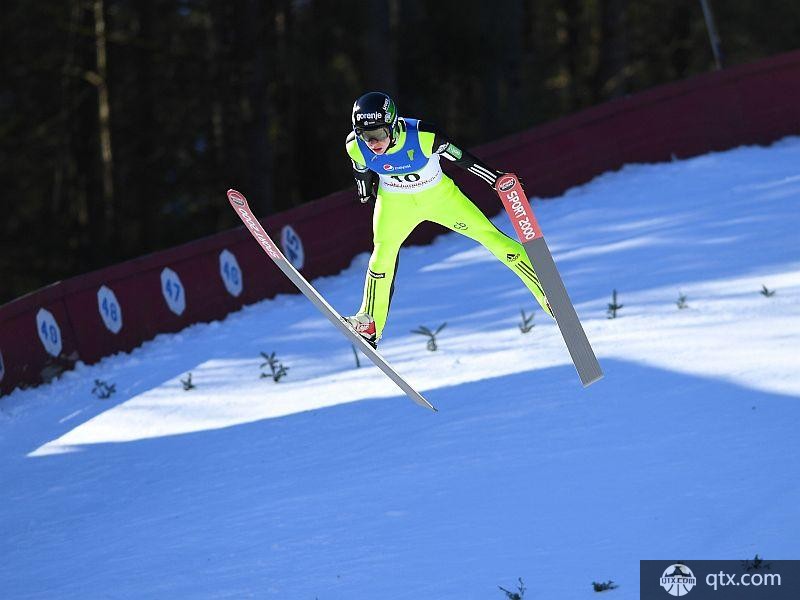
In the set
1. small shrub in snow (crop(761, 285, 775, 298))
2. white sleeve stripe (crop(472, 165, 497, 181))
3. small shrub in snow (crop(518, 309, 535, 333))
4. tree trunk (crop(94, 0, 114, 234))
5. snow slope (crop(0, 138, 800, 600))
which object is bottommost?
snow slope (crop(0, 138, 800, 600))

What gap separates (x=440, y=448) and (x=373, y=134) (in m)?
1.83

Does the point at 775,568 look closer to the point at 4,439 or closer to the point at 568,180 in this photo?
the point at 4,439

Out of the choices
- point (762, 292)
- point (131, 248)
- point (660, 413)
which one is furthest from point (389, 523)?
point (131, 248)

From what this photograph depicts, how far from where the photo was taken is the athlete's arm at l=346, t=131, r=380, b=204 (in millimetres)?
8297

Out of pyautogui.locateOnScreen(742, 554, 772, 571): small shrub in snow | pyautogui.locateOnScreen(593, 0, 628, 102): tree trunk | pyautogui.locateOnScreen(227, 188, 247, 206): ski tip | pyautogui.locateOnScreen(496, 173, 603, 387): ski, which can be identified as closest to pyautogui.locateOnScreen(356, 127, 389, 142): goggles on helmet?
pyautogui.locateOnScreen(496, 173, 603, 387): ski

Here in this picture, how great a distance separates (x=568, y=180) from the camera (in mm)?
15148

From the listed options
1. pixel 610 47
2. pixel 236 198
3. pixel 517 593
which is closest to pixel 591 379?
pixel 517 593

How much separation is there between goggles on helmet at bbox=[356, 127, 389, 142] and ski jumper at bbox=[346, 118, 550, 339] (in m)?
0.16

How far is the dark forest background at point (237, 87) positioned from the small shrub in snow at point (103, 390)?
1053cm

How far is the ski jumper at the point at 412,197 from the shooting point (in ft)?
27.1

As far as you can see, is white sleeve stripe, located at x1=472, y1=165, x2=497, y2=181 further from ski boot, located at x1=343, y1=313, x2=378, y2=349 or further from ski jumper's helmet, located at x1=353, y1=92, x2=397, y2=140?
ski boot, located at x1=343, y1=313, x2=378, y2=349

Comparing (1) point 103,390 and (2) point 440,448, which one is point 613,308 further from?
(1) point 103,390

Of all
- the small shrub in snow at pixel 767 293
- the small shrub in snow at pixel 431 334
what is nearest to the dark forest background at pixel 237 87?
the small shrub in snow at pixel 431 334

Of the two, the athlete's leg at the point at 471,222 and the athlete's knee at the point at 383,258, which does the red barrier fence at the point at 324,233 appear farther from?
the athlete's leg at the point at 471,222
